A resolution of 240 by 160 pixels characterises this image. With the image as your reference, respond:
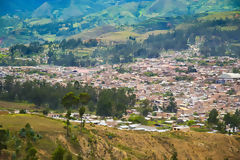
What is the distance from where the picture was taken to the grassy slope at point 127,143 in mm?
52031

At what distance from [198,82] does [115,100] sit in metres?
53.9

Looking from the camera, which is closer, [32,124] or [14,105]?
[32,124]

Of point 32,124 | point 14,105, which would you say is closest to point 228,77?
point 14,105

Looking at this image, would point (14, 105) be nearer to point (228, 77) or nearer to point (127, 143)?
point (127, 143)

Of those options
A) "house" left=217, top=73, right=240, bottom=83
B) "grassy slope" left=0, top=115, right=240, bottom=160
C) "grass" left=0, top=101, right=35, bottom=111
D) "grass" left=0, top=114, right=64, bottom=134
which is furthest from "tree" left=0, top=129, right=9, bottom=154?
"house" left=217, top=73, right=240, bottom=83

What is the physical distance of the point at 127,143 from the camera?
62438mm

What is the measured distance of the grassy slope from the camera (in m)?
52.0

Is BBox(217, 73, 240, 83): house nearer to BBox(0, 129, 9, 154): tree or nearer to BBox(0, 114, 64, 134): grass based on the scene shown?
BBox(0, 114, 64, 134): grass

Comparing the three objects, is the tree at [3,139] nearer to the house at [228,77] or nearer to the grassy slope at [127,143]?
the grassy slope at [127,143]

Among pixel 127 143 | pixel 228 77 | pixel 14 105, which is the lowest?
pixel 127 143

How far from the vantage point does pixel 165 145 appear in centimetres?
6525

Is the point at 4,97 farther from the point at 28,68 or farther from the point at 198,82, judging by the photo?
the point at 198,82

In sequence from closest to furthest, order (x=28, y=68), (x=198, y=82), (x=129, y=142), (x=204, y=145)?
(x=129, y=142) < (x=204, y=145) < (x=198, y=82) < (x=28, y=68)

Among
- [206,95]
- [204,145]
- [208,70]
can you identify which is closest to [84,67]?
[208,70]
